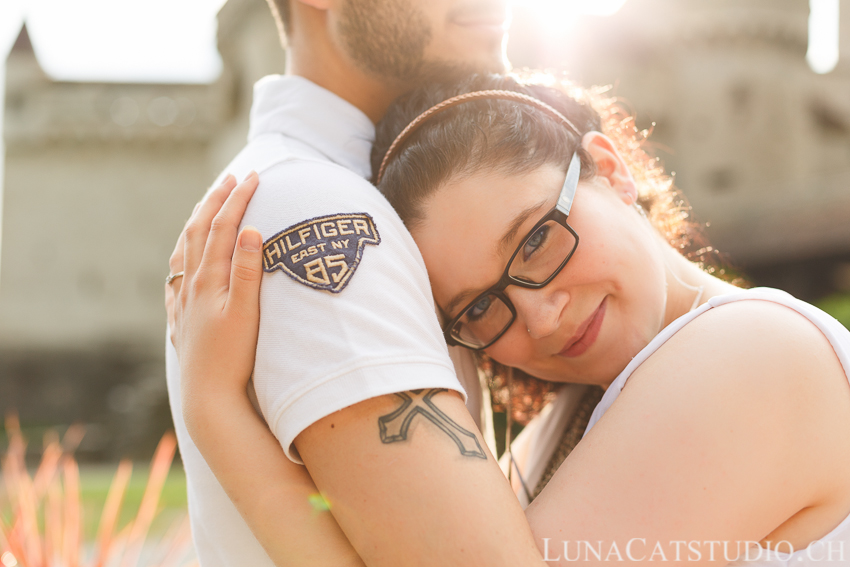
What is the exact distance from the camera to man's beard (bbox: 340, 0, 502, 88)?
2.09 m

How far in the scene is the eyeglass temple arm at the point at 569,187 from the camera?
1623 millimetres

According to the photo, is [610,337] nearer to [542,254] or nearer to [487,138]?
[542,254]

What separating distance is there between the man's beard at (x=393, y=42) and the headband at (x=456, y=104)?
0.33m

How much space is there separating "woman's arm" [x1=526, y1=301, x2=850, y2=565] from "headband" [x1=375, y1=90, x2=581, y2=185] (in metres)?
0.86

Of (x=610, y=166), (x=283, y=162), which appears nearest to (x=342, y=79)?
(x=283, y=162)

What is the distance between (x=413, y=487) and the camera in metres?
1.17

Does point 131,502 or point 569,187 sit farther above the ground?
point 569,187

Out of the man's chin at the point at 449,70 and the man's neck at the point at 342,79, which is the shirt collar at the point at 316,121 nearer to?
the man's neck at the point at 342,79

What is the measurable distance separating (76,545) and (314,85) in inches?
69.3

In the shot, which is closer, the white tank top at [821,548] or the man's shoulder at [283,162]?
the white tank top at [821,548]

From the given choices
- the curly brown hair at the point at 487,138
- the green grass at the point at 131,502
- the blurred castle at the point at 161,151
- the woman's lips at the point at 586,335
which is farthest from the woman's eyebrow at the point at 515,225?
the blurred castle at the point at 161,151

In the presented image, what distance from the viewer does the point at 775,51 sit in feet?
93.0

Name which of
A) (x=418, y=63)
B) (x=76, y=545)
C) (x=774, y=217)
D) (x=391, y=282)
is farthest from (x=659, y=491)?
(x=774, y=217)

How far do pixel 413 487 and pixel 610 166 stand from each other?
3.76 feet
